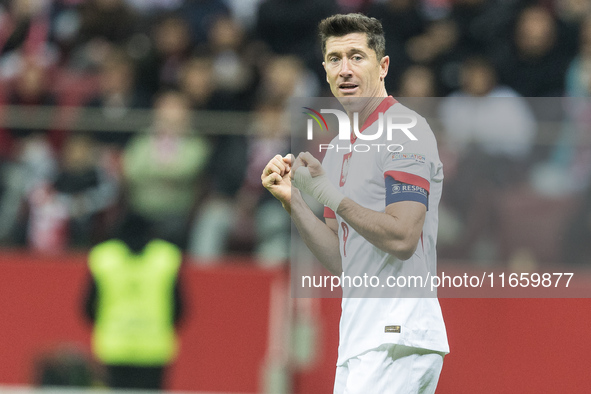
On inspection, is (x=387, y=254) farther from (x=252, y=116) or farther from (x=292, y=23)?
(x=292, y=23)

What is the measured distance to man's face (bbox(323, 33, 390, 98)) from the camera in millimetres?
3506

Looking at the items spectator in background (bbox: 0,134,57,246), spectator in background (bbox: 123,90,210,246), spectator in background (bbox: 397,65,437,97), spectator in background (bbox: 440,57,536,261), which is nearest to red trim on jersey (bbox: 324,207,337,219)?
spectator in background (bbox: 440,57,536,261)

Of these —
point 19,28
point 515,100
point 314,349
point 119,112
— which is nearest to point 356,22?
point 515,100

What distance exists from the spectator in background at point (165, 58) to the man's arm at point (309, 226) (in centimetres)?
656

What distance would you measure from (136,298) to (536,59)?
4.70 meters

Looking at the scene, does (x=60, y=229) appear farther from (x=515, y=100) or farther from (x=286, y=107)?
(x=515, y=100)

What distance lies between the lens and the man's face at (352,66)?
351 centimetres

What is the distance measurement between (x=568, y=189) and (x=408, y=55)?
2.64m

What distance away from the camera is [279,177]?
367 cm

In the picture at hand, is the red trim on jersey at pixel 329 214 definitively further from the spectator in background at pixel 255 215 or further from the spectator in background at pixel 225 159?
the spectator in background at pixel 225 159

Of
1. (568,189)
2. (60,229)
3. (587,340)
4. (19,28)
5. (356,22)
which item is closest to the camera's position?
(356,22)

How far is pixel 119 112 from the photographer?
30.2ft

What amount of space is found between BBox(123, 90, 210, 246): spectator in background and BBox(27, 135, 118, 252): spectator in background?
0.98 ft

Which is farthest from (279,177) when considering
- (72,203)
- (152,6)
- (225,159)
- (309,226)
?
(152,6)
